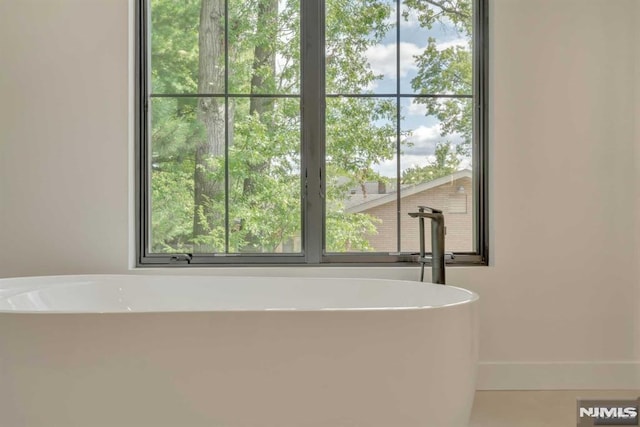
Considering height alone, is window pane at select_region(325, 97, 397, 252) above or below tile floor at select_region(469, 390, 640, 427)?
above

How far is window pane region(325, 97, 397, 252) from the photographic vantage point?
271cm

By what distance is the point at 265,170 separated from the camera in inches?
107

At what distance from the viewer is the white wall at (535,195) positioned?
2543 mm

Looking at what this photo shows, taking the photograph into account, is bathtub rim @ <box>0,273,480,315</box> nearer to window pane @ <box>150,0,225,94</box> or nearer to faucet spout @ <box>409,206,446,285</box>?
faucet spout @ <box>409,206,446,285</box>

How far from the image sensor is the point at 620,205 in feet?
8.57

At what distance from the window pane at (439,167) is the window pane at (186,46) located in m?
1.04

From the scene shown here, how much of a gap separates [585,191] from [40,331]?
249 cm

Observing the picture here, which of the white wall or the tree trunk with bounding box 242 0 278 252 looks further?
the tree trunk with bounding box 242 0 278 252

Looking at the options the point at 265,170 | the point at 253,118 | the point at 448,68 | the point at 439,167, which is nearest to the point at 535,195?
the point at 439,167

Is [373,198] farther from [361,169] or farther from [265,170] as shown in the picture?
[265,170]

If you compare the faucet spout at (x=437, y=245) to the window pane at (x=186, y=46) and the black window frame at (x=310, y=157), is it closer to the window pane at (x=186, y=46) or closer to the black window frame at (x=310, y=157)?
the black window frame at (x=310, y=157)

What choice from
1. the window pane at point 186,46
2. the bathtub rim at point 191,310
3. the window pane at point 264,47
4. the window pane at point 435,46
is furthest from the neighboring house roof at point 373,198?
the window pane at point 186,46

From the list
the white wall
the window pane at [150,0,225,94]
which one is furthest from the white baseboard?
the window pane at [150,0,225,94]

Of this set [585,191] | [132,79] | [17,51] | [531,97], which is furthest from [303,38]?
[585,191]
